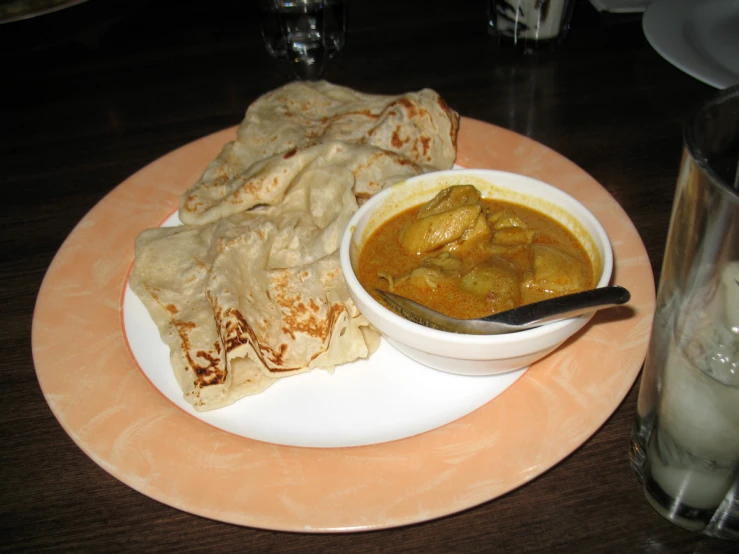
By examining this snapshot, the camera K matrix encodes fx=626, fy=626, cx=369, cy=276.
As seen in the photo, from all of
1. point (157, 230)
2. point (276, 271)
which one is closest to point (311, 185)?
point (276, 271)

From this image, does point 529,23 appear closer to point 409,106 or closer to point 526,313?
point 409,106

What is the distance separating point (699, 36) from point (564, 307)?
2.50 meters

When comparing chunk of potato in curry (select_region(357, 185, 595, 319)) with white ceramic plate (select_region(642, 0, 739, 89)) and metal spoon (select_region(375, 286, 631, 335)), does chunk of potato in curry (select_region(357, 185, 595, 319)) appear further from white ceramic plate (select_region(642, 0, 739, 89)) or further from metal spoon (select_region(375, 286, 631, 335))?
white ceramic plate (select_region(642, 0, 739, 89))

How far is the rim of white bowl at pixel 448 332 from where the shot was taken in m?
1.65

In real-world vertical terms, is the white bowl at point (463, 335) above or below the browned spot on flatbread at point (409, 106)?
below

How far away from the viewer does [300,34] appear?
4098 millimetres

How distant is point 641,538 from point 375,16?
155 inches

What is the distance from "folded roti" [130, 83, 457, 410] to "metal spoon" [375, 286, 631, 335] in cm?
31

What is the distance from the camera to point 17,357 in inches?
86.9

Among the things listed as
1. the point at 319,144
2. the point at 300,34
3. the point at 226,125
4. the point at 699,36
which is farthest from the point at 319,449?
the point at 300,34

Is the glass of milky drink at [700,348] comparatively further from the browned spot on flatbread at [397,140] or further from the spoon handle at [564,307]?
the browned spot on flatbread at [397,140]

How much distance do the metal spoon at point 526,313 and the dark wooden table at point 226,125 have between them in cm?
42

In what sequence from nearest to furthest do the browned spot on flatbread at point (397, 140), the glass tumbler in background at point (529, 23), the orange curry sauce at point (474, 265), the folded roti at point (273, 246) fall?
the orange curry sauce at point (474, 265) → the folded roti at point (273, 246) → the browned spot on flatbread at point (397, 140) → the glass tumbler in background at point (529, 23)

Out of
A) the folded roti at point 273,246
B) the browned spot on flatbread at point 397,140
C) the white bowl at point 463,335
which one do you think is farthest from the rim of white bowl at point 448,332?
the browned spot on flatbread at point 397,140
